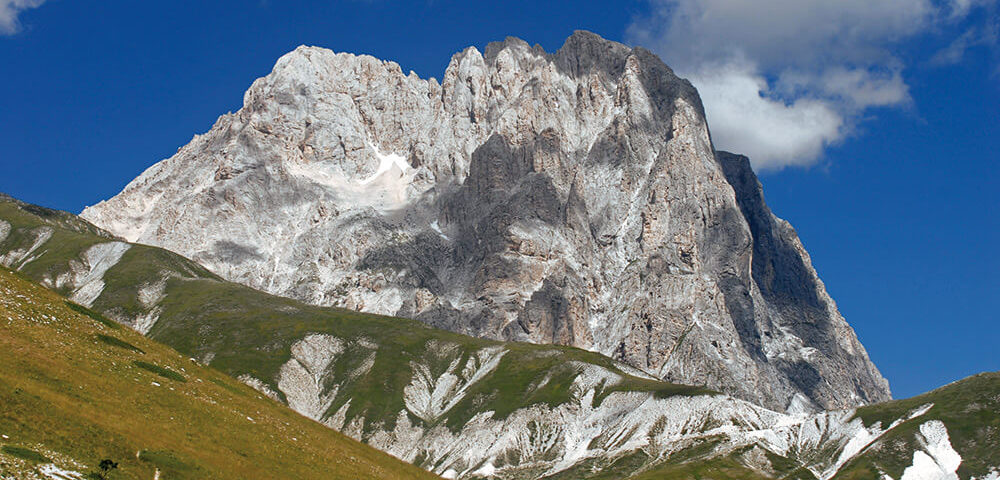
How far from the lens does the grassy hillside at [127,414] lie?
57.5 meters

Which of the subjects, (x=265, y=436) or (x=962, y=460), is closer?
(x=265, y=436)

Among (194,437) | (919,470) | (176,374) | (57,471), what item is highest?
(919,470)

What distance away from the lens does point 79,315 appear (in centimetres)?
8662

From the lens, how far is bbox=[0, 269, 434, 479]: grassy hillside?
5753 cm

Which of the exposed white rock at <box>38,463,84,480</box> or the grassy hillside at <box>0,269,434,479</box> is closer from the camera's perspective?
the exposed white rock at <box>38,463,84,480</box>

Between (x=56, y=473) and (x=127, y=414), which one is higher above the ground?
(x=127, y=414)

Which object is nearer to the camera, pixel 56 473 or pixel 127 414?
pixel 56 473

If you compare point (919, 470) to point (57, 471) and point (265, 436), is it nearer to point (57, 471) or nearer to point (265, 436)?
point (265, 436)

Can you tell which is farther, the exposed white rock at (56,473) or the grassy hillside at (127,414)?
the grassy hillside at (127,414)

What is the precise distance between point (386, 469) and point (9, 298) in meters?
33.8

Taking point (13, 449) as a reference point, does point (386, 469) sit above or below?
above

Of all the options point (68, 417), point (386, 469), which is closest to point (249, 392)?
point (386, 469)

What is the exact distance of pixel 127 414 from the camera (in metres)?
66.9

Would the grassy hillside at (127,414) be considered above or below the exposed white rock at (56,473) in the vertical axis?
above
